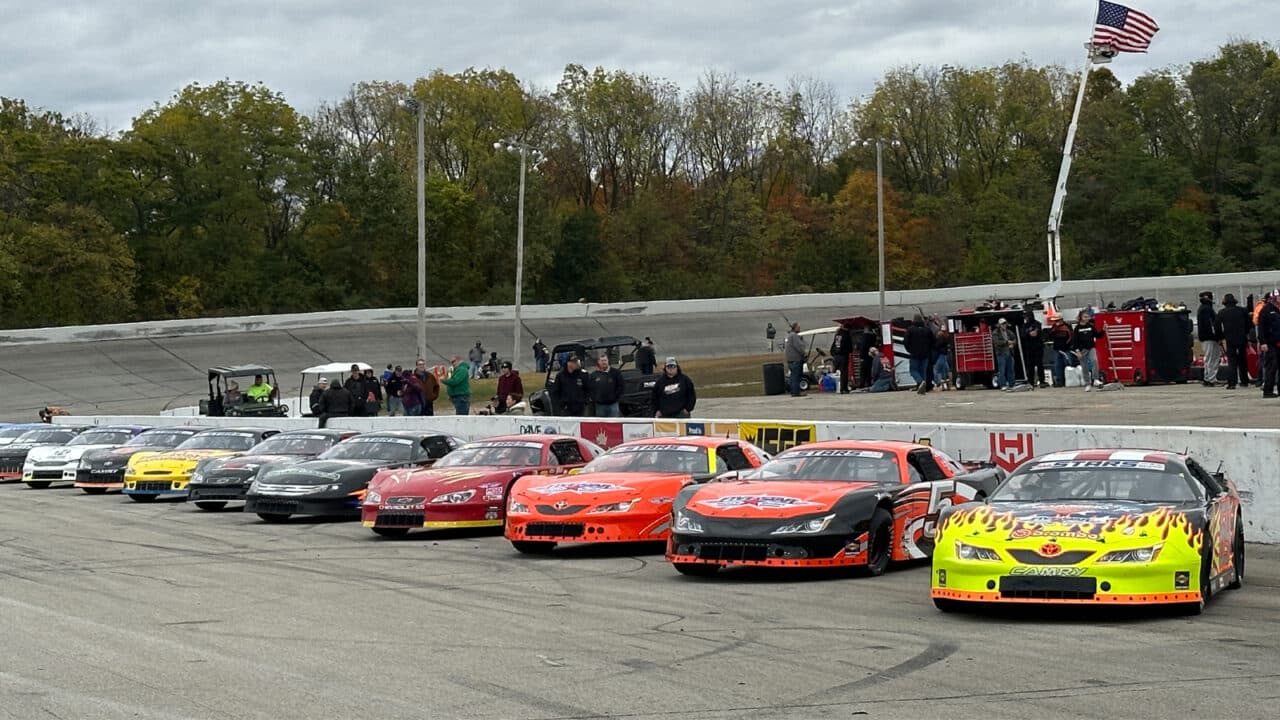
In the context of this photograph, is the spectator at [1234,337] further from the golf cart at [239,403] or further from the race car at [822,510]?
the golf cart at [239,403]


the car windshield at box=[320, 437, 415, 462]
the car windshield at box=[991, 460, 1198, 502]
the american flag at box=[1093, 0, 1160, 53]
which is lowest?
the car windshield at box=[320, 437, 415, 462]

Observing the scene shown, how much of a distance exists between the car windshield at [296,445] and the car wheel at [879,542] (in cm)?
1107

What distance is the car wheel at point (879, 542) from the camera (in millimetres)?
12391

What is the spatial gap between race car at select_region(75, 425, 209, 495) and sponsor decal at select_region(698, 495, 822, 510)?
47.0 feet

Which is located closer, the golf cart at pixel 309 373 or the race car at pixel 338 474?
the race car at pixel 338 474

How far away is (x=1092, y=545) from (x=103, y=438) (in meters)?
22.0

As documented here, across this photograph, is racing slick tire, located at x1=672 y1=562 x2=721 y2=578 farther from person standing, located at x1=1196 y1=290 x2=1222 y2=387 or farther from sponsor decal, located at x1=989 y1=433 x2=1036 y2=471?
person standing, located at x1=1196 y1=290 x2=1222 y2=387

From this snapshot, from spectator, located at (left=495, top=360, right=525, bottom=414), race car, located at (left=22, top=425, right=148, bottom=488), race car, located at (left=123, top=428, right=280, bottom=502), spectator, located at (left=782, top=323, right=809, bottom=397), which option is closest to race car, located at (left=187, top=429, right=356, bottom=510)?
race car, located at (left=123, top=428, right=280, bottom=502)

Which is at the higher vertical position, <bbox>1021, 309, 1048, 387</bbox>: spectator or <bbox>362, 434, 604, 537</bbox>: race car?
<bbox>1021, 309, 1048, 387</bbox>: spectator

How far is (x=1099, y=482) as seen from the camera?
1109 centimetres

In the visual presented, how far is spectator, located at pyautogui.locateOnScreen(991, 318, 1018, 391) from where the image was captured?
31.5 metres

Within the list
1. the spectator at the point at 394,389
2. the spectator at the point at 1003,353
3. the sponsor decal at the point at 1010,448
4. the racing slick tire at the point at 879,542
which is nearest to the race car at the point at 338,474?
the sponsor decal at the point at 1010,448

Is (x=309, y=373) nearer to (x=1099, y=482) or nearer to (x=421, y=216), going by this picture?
(x=421, y=216)

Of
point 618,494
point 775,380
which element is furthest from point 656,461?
point 775,380
